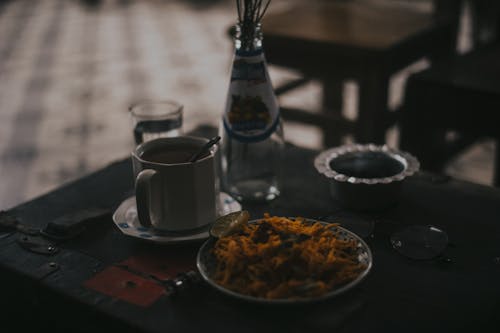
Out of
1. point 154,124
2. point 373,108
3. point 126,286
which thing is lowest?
point 373,108

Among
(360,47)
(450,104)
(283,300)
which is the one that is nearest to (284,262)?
(283,300)

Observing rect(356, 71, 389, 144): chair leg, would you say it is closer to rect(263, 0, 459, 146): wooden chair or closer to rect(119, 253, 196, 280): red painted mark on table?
rect(263, 0, 459, 146): wooden chair

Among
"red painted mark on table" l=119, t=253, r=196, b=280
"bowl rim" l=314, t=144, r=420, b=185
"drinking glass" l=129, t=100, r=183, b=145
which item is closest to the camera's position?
"red painted mark on table" l=119, t=253, r=196, b=280

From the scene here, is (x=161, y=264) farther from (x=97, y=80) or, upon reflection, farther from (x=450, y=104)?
(x=97, y=80)

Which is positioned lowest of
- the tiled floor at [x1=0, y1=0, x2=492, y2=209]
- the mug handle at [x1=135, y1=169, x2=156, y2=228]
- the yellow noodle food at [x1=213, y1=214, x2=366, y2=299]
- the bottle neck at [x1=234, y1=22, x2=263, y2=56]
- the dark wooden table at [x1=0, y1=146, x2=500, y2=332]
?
the tiled floor at [x1=0, y1=0, x2=492, y2=209]

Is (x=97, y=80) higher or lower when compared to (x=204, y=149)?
lower

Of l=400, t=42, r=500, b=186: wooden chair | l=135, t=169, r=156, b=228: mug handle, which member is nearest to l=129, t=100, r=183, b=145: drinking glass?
l=135, t=169, r=156, b=228: mug handle

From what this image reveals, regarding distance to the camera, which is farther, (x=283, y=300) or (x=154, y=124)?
(x=154, y=124)

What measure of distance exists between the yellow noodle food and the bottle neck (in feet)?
0.96

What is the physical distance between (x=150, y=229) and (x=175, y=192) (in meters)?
0.07

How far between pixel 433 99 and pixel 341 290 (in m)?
1.10

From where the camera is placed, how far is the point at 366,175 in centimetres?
99

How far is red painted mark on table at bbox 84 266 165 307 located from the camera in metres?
0.79

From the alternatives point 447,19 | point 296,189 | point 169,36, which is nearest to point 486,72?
point 447,19
